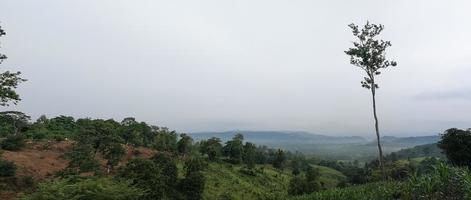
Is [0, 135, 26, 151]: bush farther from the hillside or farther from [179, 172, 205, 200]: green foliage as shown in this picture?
[179, 172, 205, 200]: green foliage

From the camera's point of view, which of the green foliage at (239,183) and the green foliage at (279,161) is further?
the green foliage at (279,161)

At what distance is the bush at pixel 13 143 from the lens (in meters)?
55.4

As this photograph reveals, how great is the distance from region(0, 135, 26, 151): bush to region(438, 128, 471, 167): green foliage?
5303 centimetres

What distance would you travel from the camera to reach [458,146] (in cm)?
4697

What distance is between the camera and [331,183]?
4555 inches

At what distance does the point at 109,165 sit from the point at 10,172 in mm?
13818

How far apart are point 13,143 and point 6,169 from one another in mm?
13008

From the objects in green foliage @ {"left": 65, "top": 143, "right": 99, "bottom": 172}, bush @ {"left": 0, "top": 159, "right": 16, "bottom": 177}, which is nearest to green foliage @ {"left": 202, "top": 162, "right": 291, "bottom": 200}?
green foliage @ {"left": 65, "top": 143, "right": 99, "bottom": 172}

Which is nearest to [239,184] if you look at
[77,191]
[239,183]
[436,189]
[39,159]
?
[239,183]

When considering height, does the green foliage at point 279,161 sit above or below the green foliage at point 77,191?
below

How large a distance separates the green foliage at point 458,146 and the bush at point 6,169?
155 ft

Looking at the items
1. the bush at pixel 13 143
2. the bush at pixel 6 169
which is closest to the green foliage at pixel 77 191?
the bush at pixel 6 169

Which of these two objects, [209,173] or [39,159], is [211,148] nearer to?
[209,173]

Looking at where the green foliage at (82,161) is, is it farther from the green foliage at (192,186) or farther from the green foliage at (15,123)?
the green foliage at (15,123)
